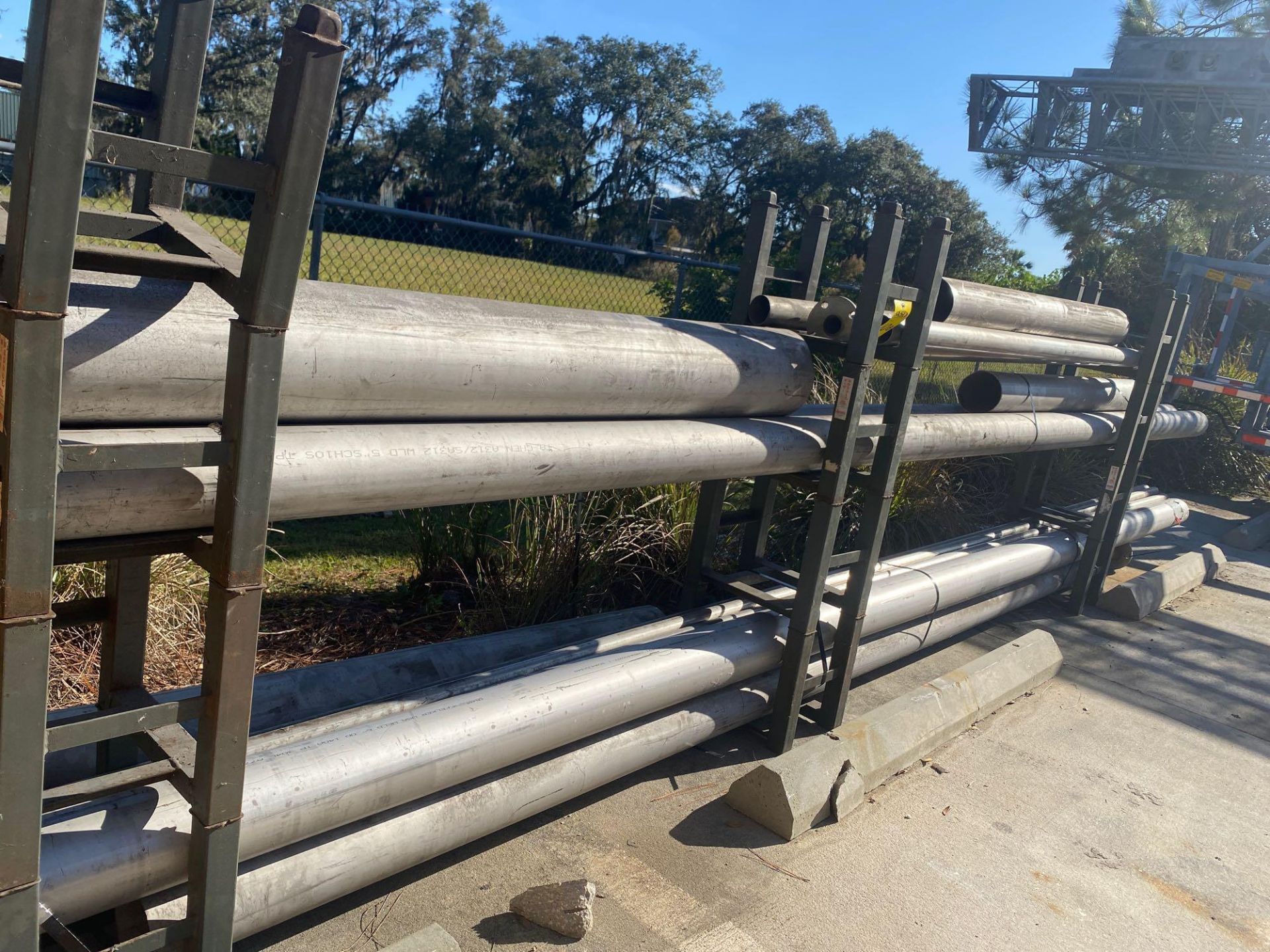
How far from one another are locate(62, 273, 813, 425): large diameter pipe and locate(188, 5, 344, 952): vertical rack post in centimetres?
21

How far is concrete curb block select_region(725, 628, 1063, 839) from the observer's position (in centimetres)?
342

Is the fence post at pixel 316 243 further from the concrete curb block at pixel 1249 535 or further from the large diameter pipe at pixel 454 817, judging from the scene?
the concrete curb block at pixel 1249 535

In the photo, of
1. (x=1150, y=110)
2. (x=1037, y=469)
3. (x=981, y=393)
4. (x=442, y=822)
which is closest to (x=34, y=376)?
(x=442, y=822)

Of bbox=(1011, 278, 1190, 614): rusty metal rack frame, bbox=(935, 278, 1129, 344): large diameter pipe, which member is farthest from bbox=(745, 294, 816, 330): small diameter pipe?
bbox=(1011, 278, 1190, 614): rusty metal rack frame

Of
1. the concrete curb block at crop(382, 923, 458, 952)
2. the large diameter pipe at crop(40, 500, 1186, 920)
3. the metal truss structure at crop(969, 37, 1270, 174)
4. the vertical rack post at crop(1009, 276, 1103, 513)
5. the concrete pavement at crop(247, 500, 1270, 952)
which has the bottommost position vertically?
the concrete pavement at crop(247, 500, 1270, 952)

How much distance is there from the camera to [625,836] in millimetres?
3322

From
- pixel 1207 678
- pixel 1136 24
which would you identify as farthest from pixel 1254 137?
pixel 1207 678

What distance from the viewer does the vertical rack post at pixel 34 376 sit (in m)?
1.40

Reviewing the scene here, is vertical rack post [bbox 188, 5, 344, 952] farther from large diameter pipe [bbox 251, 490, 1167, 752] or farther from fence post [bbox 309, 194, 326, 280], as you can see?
fence post [bbox 309, 194, 326, 280]

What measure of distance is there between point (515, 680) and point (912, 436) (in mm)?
2132

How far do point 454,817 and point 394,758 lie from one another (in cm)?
38

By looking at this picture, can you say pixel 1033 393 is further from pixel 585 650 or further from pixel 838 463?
pixel 585 650

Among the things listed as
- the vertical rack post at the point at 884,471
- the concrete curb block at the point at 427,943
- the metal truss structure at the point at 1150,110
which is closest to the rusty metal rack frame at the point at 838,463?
the vertical rack post at the point at 884,471

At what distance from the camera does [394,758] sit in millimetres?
2619
